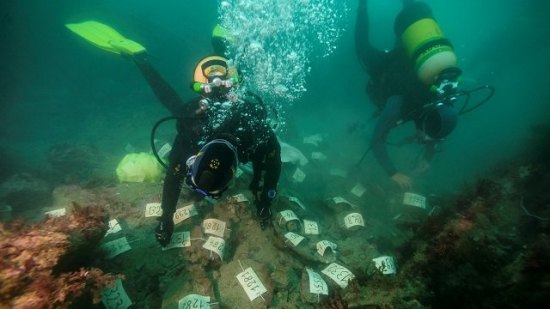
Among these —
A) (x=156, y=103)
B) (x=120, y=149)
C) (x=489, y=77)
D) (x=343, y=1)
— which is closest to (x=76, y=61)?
(x=156, y=103)

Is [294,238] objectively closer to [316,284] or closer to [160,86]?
[316,284]

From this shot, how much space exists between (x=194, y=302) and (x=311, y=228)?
2.30m

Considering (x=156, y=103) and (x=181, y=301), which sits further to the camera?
(x=156, y=103)

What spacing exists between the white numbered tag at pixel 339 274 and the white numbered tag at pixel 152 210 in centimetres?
297

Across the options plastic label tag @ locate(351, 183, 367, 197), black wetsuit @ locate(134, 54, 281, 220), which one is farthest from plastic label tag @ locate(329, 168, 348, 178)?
black wetsuit @ locate(134, 54, 281, 220)

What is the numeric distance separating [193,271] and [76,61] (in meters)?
20.0

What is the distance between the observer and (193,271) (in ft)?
13.6

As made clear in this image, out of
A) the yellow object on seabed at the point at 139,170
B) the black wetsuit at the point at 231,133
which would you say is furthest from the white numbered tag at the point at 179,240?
the yellow object on seabed at the point at 139,170

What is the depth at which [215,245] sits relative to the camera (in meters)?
4.35

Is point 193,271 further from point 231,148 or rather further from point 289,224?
point 231,148

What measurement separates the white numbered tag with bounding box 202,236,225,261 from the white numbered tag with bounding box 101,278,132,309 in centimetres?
113

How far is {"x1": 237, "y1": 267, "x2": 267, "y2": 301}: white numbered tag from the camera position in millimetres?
3957

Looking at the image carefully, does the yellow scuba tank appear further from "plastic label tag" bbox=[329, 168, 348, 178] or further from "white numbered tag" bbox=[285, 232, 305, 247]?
"white numbered tag" bbox=[285, 232, 305, 247]

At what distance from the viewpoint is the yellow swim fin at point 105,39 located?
27.0 ft
